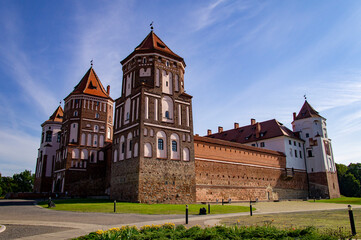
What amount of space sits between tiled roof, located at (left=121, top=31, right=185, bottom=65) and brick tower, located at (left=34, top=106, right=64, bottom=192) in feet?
88.4

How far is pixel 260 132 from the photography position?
54.1 meters

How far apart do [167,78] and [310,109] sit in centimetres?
3776

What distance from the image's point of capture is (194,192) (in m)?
29.1

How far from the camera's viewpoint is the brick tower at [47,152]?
157 ft

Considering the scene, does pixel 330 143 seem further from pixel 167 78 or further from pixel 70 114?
pixel 70 114

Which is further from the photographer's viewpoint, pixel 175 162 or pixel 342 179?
pixel 342 179

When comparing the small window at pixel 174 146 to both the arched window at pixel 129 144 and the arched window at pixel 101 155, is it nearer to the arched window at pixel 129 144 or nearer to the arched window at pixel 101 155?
the arched window at pixel 129 144

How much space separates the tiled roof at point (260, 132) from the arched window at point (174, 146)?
27462 millimetres

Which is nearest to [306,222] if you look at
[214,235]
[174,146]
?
[214,235]

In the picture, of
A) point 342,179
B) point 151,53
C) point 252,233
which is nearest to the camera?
point 252,233

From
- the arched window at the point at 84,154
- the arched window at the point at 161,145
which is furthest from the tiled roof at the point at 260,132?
the arched window at the point at 84,154

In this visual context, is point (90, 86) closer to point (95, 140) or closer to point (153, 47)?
point (95, 140)

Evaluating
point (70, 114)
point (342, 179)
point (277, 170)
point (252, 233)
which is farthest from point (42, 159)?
point (342, 179)

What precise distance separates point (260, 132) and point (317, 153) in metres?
11.4
